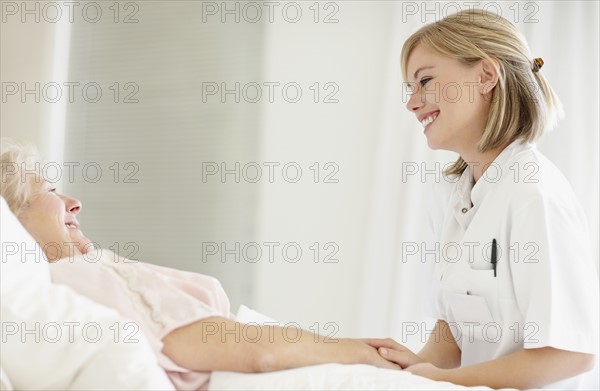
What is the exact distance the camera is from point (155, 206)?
3434mm

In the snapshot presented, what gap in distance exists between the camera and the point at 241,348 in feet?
4.24

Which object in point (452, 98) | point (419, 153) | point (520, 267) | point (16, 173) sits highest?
point (452, 98)

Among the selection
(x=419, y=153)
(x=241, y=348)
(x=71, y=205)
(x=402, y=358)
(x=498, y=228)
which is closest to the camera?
(x=241, y=348)

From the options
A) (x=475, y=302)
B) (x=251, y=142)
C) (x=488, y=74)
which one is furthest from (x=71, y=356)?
(x=251, y=142)

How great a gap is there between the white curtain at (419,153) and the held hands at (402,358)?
4.45 feet

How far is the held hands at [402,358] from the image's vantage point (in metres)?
1.42

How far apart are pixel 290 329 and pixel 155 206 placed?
2.16 meters

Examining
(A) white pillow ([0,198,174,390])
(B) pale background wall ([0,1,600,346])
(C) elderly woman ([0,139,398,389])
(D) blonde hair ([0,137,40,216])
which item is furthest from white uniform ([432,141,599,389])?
(B) pale background wall ([0,1,600,346])

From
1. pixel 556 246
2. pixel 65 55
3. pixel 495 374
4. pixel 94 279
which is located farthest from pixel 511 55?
pixel 65 55

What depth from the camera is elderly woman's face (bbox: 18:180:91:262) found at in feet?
5.32

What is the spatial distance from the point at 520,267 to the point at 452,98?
19.9 inches

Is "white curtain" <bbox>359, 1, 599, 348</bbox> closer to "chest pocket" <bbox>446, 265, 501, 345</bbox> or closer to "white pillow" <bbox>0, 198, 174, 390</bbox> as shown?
"chest pocket" <bbox>446, 265, 501, 345</bbox>

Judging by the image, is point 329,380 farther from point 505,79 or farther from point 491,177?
point 505,79

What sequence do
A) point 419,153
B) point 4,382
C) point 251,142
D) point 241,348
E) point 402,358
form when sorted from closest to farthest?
1. point 4,382
2. point 241,348
3. point 402,358
4. point 419,153
5. point 251,142
